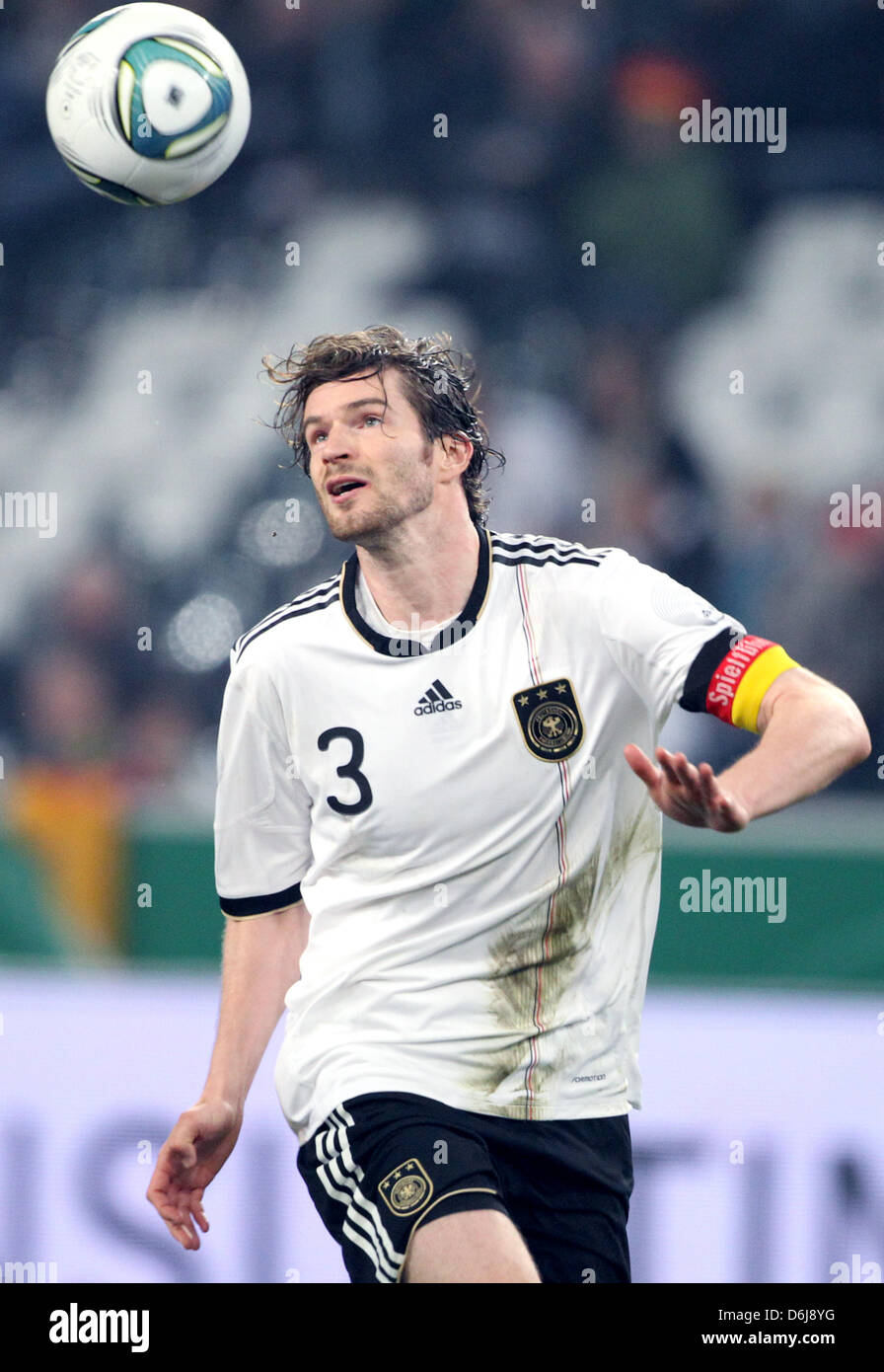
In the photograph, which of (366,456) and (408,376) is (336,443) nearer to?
(366,456)

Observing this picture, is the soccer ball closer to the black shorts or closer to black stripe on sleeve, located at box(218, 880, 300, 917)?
black stripe on sleeve, located at box(218, 880, 300, 917)

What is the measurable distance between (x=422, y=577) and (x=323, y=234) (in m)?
4.11

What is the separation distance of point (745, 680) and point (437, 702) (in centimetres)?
56

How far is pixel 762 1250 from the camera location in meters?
4.06

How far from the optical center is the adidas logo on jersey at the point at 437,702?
3.00 metres

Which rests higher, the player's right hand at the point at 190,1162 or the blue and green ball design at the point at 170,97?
the blue and green ball design at the point at 170,97

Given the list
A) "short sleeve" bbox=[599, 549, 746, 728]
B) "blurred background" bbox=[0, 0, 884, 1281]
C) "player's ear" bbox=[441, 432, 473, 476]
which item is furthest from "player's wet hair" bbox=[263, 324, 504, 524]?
"blurred background" bbox=[0, 0, 884, 1281]

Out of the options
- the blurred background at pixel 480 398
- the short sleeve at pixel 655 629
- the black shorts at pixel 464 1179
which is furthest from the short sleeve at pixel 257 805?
the blurred background at pixel 480 398

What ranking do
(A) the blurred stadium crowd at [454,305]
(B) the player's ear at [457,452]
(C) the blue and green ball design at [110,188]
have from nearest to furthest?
1. (B) the player's ear at [457,452]
2. (C) the blue and green ball design at [110,188]
3. (A) the blurred stadium crowd at [454,305]

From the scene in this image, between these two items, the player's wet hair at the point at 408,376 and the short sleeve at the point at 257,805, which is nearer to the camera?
the short sleeve at the point at 257,805

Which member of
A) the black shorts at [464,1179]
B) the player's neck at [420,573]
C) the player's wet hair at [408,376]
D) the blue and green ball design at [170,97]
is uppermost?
the blue and green ball design at [170,97]

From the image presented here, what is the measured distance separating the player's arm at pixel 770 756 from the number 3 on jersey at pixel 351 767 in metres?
0.64

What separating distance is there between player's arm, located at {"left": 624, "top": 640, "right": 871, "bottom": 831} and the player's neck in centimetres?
56

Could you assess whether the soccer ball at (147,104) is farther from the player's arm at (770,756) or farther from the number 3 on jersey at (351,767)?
the player's arm at (770,756)
